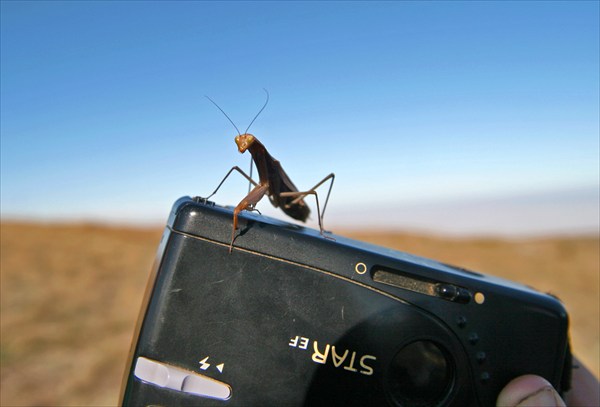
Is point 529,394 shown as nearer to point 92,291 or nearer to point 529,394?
point 529,394

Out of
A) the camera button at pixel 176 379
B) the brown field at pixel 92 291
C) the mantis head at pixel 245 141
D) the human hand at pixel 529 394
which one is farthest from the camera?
the brown field at pixel 92 291

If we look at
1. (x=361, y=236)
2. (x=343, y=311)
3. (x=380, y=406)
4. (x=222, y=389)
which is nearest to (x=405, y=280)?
(x=343, y=311)

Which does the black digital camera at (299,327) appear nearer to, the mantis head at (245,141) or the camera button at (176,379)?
the camera button at (176,379)

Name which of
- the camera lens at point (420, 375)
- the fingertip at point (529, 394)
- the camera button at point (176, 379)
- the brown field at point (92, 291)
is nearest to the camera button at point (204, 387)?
the camera button at point (176, 379)

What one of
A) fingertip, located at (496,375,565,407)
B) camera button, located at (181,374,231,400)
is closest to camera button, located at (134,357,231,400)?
camera button, located at (181,374,231,400)

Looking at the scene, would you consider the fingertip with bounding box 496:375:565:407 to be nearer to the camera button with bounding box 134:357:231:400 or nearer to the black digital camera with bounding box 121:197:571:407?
the black digital camera with bounding box 121:197:571:407

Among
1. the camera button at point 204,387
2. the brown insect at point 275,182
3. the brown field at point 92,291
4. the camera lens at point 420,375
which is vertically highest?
the brown insect at point 275,182

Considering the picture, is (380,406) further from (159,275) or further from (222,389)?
(159,275)
